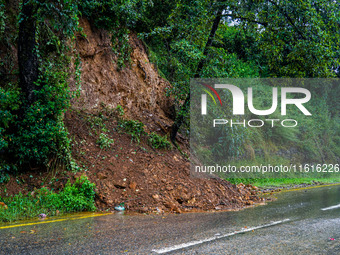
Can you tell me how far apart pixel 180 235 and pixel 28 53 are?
6011mm

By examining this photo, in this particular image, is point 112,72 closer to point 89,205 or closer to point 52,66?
point 52,66

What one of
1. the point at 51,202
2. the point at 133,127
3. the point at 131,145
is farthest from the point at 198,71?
the point at 51,202

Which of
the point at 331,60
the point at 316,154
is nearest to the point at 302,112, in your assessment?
the point at 316,154

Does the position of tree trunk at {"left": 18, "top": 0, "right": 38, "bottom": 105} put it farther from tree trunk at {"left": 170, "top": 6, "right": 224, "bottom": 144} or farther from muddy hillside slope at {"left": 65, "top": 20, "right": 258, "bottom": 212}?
tree trunk at {"left": 170, "top": 6, "right": 224, "bottom": 144}

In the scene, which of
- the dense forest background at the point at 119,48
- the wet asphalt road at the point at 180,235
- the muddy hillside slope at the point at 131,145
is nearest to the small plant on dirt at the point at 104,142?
the muddy hillside slope at the point at 131,145

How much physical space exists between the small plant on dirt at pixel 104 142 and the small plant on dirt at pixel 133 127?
1285 millimetres

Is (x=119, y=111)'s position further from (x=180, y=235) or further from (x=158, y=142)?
(x=180, y=235)

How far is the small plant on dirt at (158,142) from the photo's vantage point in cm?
1178

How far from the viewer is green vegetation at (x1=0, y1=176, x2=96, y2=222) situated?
6832 millimetres

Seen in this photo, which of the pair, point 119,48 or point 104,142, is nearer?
point 104,142

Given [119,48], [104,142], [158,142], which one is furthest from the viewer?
[119,48]

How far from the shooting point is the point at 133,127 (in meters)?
12.1

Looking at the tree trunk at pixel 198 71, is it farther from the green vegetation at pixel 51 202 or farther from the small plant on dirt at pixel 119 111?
the green vegetation at pixel 51 202

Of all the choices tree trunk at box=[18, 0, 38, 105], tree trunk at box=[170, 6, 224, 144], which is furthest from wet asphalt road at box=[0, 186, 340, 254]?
tree trunk at box=[170, 6, 224, 144]
